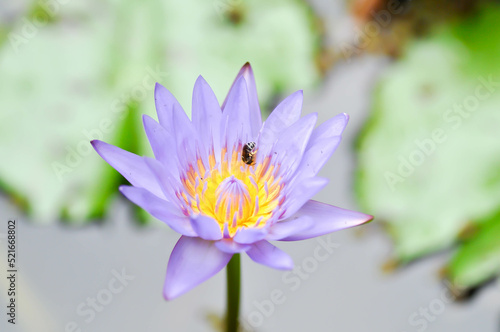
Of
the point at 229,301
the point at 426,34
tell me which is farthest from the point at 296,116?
the point at 426,34

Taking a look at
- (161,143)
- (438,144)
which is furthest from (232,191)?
(438,144)

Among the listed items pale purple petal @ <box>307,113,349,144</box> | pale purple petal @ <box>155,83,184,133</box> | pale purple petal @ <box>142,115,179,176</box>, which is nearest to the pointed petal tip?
pale purple petal @ <box>142,115,179,176</box>

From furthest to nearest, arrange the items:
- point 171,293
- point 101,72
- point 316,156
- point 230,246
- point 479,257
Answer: point 101,72, point 479,257, point 316,156, point 230,246, point 171,293

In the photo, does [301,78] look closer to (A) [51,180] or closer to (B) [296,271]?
(B) [296,271]

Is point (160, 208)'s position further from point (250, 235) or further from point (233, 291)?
point (233, 291)

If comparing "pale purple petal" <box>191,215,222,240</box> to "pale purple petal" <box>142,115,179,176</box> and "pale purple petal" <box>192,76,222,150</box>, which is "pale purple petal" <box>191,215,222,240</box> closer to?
"pale purple petal" <box>142,115,179,176</box>

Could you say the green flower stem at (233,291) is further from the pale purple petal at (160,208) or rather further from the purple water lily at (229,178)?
the pale purple petal at (160,208)

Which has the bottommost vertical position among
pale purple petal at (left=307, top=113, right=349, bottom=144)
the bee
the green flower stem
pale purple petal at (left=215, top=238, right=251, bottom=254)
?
the green flower stem
